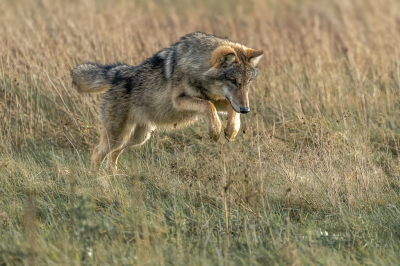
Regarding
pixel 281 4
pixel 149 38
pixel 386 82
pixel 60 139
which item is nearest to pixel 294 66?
pixel 386 82

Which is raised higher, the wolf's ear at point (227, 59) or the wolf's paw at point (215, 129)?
the wolf's ear at point (227, 59)

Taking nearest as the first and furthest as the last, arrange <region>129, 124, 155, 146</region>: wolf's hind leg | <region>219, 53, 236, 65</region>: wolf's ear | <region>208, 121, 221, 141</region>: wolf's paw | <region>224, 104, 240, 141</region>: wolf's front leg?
<region>208, 121, 221, 141</region>: wolf's paw → <region>219, 53, 236, 65</region>: wolf's ear → <region>224, 104, 240, 141</region>: wolf's front leg → <region>129, 124, 155, 146</region>: wolf's hind leg

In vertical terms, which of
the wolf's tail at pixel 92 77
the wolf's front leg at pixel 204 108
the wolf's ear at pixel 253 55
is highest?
the wolf's ear at pixel 253 55

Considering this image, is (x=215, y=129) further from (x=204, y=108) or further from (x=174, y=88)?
(x=174, y=88)

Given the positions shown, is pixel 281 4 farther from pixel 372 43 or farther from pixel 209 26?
pixel 372 43

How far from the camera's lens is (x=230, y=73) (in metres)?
5.10

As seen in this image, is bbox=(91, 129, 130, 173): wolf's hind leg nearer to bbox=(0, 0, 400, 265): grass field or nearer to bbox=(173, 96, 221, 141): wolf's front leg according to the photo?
bbox=(0, 0, 400, 265): grass field

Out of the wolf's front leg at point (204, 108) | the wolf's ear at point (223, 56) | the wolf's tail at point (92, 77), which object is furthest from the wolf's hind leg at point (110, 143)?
the wolf's ear at point (223, 56)

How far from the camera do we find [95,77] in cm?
595

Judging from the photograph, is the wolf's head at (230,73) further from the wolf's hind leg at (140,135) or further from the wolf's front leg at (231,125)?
the wolf's hind leg at (140,135)

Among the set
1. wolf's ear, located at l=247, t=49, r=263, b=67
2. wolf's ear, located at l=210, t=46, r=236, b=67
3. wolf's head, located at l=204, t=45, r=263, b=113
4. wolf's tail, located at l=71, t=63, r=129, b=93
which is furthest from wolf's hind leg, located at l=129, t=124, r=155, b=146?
wolf's ear, located at l=247, t=49, r=263, b=67

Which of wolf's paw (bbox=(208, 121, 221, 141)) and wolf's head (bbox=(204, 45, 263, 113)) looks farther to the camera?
wolf's head (bbox=(204, 45, 263, 113))

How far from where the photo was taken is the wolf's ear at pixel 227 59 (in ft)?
16.6

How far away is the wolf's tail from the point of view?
592cm
